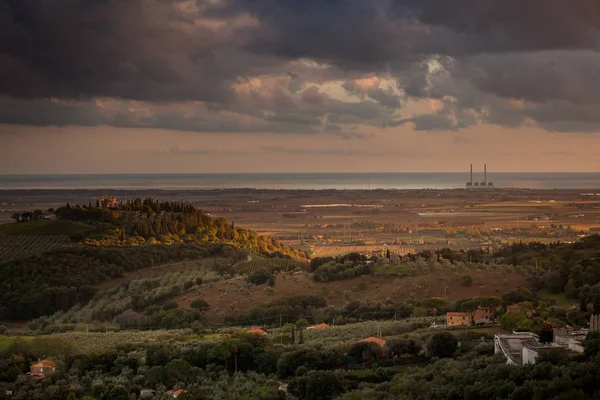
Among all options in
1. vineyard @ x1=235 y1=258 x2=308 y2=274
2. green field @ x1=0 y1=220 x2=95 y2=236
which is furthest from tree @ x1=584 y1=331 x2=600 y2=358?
green field @ x1=0 y1=220 x2=95 y2=236

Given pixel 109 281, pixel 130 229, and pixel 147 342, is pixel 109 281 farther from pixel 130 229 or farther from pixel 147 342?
pixel 147 342

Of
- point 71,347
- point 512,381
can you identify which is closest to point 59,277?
point 71,347

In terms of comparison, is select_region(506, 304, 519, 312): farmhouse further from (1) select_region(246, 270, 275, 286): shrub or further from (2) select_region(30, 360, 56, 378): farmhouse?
(2) select_region(30, 360, 56, 378): farmhouse

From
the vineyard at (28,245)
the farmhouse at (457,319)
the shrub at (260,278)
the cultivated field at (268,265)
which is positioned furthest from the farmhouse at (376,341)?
the vineyard at (28,245)

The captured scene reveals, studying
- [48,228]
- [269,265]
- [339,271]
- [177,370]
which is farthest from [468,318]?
[48,228]

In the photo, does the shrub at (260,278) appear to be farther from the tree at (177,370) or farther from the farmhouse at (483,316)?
the tree at (177,370)

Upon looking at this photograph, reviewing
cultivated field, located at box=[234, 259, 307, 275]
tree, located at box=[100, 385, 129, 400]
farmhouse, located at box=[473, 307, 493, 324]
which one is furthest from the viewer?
cultivated field, located at box=[234, 259, 307, 275]

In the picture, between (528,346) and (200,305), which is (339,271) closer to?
(200,305)

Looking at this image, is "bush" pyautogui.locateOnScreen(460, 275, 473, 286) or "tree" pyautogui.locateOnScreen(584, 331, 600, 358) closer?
"tree" pyautogui.locateOnScreen(584, 331, 600, 358)
